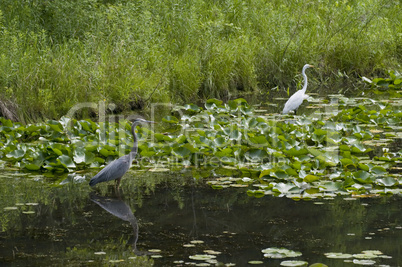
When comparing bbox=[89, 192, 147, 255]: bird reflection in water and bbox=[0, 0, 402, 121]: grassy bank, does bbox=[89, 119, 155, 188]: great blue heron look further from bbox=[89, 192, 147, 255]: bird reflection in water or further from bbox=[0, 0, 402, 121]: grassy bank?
bbox=[0, 0, 402, 121]: grassy bank

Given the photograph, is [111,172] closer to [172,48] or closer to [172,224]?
[172,224]

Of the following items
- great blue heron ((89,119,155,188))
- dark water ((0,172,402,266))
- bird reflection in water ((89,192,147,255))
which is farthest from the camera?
great blue heron ((89,119,155,188))

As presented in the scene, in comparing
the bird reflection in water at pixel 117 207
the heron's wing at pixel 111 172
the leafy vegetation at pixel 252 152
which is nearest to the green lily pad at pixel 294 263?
the bird reflection in water at pixel 117 207

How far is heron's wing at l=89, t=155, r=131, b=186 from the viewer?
5.23m

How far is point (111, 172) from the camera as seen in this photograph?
5.24 m

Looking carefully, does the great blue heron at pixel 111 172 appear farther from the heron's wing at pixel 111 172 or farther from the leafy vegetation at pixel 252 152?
the leafy vegetation at pixel 252 152

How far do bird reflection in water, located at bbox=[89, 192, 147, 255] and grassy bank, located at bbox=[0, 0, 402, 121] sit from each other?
3.00 m

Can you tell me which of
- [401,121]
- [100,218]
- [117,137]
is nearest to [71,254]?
[100,218]

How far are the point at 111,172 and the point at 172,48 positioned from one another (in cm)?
545

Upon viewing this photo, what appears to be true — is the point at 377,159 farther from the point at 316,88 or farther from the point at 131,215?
the point at 316,88

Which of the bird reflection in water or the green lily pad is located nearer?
the green lily pad

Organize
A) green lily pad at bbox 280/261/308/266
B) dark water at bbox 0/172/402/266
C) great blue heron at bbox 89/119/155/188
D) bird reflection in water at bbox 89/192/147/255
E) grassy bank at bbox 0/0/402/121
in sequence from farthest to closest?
grassy bank at bbox 0/0/402/121 → great blue heron at bbox 89/119/155/188 → bird reflection in water at bbox 89/192/147/255 → dark water at bbox 0/172/402/266 → green lily pad at bbox 280/261/308/266

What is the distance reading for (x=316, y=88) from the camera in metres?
11.6

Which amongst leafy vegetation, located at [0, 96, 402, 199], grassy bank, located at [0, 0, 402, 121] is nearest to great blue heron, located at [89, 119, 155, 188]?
leafy vegetation, located at [0, 96, 402, 199]
